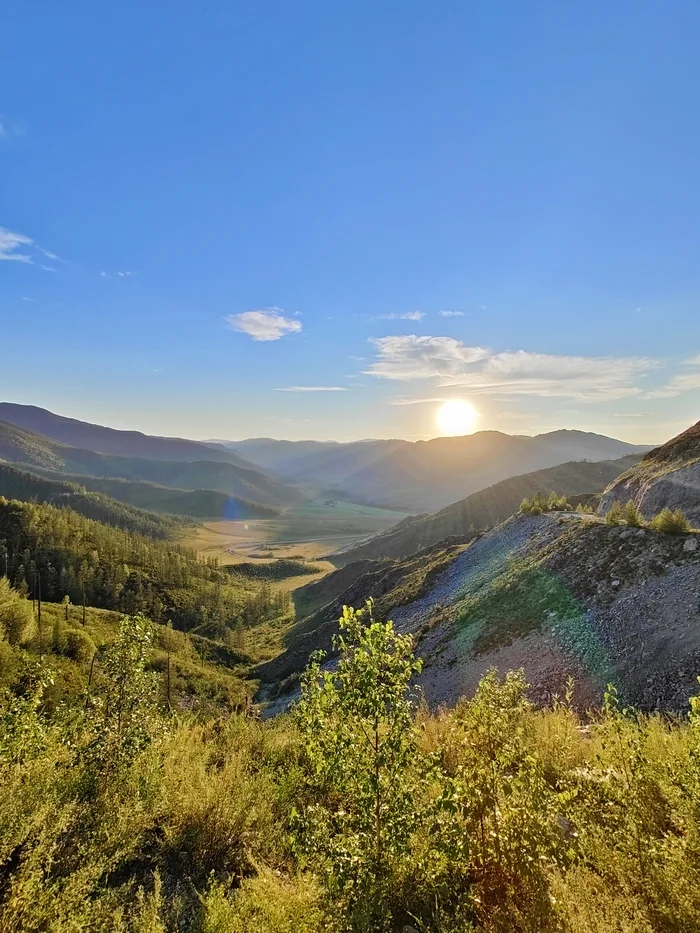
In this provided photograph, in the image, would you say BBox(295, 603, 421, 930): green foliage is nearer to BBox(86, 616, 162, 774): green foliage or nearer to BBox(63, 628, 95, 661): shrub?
BBox(86, 616, 162, 774): green foliage

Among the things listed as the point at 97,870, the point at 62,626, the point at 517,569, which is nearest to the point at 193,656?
the point at 62,626

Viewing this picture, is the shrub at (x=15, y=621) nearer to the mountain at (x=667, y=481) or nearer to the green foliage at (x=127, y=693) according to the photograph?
the green foliage at (x=127, y=693)

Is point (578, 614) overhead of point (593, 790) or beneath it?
beneath

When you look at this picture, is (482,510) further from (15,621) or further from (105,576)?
(15,621)

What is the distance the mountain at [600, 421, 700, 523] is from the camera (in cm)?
3097

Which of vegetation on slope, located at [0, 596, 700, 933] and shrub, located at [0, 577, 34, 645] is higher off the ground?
vegetation on slope, located at [0, 596, 700, 933]

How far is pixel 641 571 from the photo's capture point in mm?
21672

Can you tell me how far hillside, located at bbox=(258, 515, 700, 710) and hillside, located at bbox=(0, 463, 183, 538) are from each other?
158m

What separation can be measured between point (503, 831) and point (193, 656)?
178 feet

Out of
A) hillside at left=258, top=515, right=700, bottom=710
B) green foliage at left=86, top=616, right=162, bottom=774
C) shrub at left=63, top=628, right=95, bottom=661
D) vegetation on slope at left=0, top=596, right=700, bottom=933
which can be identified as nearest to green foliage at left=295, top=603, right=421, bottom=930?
vegetation on slope at left=0, top=596, right=700, bottom=933

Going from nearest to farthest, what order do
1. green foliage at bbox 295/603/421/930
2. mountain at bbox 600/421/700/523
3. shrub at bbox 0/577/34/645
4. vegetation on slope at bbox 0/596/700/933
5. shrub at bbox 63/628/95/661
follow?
1. vegetation on slope at bbox 0/596/700/933
2. green foliage at bbox 295/603/421/930
3. shrub at bbox 0/577/34/645
4. mountain at bbox 600/421/700/523
5. shrub at bbox 63/628/95/661

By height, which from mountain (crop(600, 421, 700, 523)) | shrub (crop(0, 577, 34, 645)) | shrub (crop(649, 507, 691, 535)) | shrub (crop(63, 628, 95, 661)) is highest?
mountain (crop(600, 421, 700, 523))

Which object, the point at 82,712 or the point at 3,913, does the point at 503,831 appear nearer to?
the point at 3,913

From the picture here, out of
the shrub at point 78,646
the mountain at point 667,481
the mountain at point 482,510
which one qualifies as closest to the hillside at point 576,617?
the mountain at point 667,481
